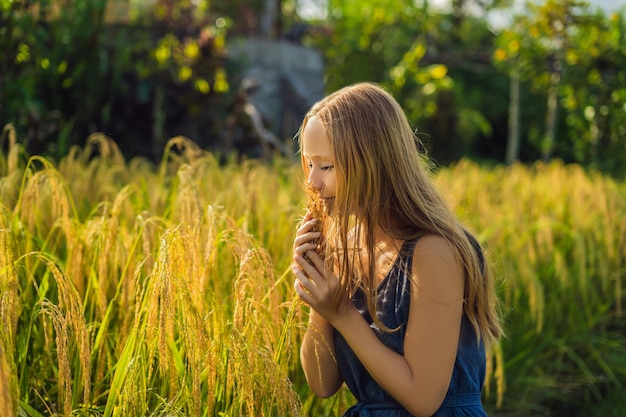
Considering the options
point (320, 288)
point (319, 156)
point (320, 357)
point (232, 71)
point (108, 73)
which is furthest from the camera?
point (232, 71)

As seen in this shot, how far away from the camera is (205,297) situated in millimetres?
1902

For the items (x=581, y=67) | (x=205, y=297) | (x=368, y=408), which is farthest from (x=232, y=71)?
(x=368, y=408)

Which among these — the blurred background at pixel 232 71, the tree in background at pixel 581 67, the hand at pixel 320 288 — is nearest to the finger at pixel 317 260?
the hand at pixel 320 288

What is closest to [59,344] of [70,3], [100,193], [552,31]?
[100,193]

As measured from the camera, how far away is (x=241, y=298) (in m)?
1.55

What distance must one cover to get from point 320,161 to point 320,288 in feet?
0.94

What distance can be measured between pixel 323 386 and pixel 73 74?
4439 mm

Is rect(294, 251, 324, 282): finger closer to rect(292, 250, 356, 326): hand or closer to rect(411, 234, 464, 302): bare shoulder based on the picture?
rect(292, 250, 356, 326): hand

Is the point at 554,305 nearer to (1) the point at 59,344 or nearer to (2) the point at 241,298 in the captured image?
(2) the point at 241,298

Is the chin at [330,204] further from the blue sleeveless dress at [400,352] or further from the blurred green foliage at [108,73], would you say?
the blurred green foliage at [108,73]

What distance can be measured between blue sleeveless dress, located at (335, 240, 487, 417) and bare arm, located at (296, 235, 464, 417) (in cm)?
6

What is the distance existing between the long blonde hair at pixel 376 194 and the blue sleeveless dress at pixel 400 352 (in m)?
0.03

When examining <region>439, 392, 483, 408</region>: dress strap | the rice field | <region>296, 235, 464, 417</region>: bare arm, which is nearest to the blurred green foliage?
the rice field

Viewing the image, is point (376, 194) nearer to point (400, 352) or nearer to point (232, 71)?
point (400, 352)
